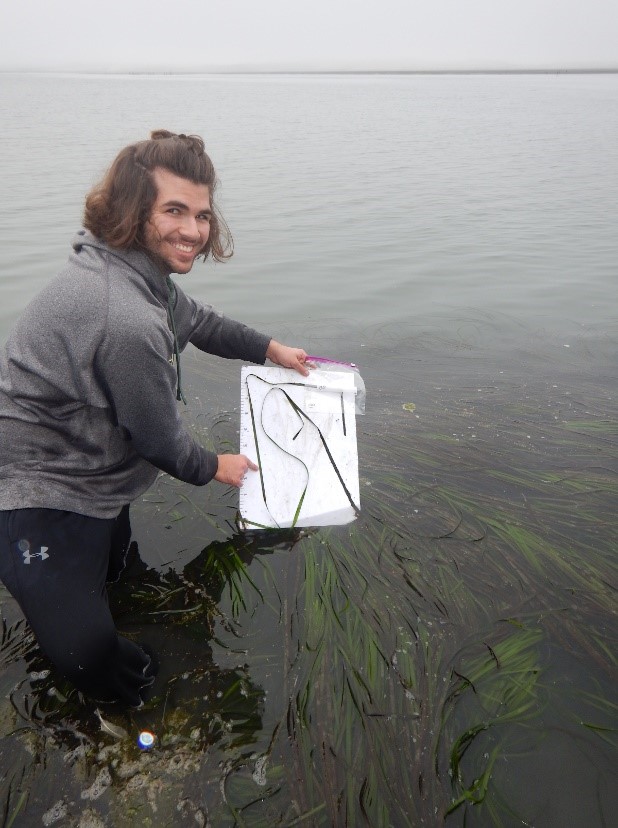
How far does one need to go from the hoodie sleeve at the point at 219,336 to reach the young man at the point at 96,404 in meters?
0.48

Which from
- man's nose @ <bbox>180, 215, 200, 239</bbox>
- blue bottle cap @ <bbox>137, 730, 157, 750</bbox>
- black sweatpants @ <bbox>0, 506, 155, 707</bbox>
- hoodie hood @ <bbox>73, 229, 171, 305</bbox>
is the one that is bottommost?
blue bottle cap @ <bbox>137, 730, 157, 750</bbox>

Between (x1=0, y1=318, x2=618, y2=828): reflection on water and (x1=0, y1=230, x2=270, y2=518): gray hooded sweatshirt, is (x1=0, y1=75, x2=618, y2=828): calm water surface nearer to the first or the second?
(x1=0, y1=318, x2=618, y2=828): reflection on water

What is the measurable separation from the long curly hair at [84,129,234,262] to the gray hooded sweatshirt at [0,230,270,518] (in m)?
0.06

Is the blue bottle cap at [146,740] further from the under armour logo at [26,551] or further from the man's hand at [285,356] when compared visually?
the man's hand at [285,356]

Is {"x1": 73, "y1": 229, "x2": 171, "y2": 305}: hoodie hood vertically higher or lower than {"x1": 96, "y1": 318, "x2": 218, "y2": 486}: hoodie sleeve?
higher

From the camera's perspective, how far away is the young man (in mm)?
1740

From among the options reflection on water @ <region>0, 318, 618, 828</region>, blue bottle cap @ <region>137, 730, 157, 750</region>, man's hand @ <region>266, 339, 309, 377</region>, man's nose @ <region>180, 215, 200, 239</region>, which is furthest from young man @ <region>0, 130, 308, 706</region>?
man's hand @ <region>266, 339, 309, 377</region>

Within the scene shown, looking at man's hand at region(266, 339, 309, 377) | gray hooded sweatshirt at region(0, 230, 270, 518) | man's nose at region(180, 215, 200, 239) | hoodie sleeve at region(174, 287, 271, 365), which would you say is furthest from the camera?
man's hand at region(266, 339, 309, 377)

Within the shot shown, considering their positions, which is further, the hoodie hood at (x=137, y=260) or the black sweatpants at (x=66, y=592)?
the hoodie hood at (x=137, y=260)

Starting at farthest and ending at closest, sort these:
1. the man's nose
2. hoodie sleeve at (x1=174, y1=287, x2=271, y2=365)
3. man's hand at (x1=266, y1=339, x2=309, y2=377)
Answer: man's hand at (x1=266, y1=339, x2=309, y2=377)
hoodie sleeve at (x1=174, y1=287, x2=271, y2=365)
the man's nose

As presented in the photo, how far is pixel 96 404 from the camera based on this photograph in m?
1.81

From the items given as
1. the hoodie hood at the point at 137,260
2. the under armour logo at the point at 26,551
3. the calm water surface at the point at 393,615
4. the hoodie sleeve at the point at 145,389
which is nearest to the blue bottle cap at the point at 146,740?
the calm water surface at the point at 393,615

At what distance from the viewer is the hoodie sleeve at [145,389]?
1724 millimetres

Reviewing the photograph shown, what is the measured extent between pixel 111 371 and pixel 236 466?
76 centimetres
